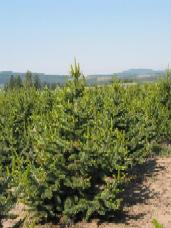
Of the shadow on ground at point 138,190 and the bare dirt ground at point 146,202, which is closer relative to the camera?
the bare dirt ground at point 146,202

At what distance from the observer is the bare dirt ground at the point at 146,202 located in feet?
38.9

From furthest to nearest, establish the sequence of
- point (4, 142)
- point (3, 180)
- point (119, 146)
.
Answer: point (4, 142)
point (119, 146)
point (3, 180)

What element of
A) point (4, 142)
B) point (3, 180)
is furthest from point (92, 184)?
point (4, 142)

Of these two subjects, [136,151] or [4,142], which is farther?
[4,142]

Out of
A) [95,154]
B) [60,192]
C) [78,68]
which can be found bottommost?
[60,192]

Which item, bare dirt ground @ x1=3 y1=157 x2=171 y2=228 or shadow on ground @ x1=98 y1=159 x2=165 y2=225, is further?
shadow on ground @ x1=98 y1=159 x2=165 y2=225

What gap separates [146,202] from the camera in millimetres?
13539

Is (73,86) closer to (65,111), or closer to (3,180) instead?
(65,111)

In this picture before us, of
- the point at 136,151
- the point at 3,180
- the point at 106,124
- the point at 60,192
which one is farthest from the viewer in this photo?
the point at 136,151

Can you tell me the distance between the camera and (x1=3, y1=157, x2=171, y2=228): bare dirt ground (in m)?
11.9

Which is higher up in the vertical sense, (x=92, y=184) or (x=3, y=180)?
(x=3, y=180)

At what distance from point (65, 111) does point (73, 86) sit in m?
0.84

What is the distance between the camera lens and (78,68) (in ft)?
39.1

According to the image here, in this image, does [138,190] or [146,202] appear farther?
[138,190]
